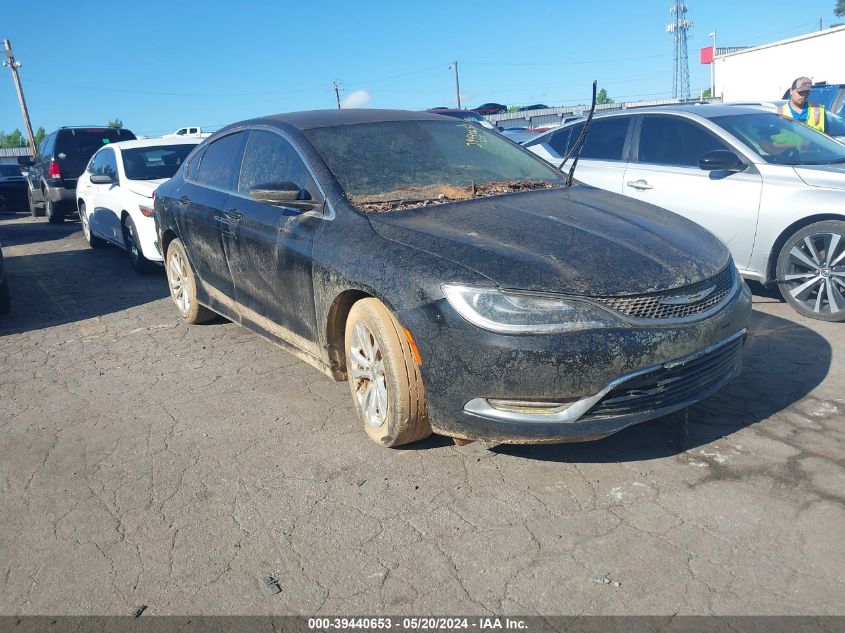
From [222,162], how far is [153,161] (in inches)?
162

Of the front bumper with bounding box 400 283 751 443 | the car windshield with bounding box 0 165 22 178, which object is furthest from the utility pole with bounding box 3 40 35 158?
the front bumper with bounding box 400 283 751 443

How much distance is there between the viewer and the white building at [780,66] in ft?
76.2

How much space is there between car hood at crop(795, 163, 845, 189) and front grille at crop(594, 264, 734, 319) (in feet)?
8.77

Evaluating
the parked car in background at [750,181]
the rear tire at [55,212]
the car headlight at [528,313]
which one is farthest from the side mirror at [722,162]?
the rear tire at [55,212]

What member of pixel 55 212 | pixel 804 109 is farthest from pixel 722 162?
pixel 55 212

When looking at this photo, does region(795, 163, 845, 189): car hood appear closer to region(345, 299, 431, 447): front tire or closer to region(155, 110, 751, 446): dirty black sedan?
region(155, 110, 751, 446): dirty black sedan

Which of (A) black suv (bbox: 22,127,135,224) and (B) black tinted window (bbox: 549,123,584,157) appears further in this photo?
(A) black suv (bbox: 22,127,135,224)

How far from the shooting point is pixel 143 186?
8336 mm

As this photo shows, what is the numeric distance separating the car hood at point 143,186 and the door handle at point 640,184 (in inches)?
196

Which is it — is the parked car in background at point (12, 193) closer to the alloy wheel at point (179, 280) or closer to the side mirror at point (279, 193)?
the alloy wheel at point (179, 280)

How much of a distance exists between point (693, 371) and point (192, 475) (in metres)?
2.47

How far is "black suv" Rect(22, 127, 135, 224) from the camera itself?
13.9m

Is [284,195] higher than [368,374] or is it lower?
higher

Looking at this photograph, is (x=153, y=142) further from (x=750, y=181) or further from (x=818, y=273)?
(x=818, y=273)
